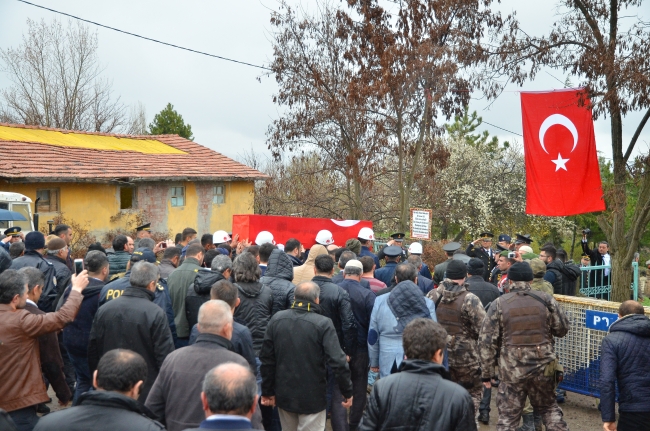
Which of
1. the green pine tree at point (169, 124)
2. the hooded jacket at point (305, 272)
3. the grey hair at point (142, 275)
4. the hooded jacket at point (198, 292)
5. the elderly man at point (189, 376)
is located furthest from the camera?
the green pine tree at point (169, 124)

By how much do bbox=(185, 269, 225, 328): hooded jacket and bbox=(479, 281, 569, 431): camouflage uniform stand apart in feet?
8.98

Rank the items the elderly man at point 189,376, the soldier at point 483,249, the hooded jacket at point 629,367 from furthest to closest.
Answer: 1. the soldier at point 483,249
2. the hooded jacket at point 629,367
3. the elderly man at point 189,376

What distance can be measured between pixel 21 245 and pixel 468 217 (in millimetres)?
25219

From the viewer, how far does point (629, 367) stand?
17.3 ft

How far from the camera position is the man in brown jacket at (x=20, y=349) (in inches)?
184

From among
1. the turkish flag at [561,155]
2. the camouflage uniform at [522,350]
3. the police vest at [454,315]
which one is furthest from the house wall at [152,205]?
the camouflage uniform at [522,350]

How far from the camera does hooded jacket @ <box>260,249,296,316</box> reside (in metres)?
6.25

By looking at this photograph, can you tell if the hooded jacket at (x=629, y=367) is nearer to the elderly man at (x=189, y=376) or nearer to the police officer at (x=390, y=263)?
the elderly man at (x=189, y=376)

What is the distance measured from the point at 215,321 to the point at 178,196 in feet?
66.7

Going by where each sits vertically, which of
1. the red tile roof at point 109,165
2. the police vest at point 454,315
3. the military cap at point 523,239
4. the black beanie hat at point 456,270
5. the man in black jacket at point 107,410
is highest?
the red tile roof at point 109,165

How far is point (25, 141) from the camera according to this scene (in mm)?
20828

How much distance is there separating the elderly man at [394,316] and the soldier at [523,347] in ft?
2.22

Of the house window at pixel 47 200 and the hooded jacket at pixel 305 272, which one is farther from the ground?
the house window at pixel 47 200

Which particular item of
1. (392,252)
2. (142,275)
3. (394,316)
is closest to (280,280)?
(394,316)
